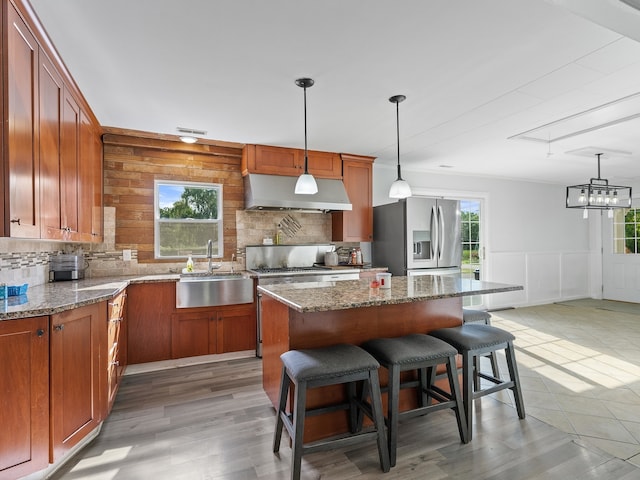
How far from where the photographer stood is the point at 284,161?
4133mm

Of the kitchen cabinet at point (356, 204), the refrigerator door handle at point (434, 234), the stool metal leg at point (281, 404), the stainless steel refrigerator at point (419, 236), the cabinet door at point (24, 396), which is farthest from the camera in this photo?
the kitchen cabinet at point (356, 204)

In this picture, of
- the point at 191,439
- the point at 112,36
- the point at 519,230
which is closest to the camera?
the point at 112,36

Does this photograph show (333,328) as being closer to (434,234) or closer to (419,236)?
(419,236)

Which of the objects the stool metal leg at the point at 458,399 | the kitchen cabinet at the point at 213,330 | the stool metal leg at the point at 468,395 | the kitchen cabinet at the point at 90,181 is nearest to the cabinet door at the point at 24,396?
the kitchen cabinet at the point at 90,181

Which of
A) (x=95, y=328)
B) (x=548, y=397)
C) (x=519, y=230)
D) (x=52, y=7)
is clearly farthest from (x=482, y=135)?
(x=95, y=328)

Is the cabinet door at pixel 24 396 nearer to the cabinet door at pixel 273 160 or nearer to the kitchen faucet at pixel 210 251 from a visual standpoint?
the kitchen faucet at pixel 210 251

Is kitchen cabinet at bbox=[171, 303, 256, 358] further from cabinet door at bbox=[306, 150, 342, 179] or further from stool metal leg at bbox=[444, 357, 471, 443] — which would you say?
stool metal leg at bbox=[444, 357, 471, 443]

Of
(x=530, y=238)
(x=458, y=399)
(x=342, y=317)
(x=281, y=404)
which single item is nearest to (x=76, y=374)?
(x=281, y=404)

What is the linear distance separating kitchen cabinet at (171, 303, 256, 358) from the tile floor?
2.45 m

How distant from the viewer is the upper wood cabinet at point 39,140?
158cm

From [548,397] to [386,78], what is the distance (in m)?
2.74

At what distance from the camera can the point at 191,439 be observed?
2133mm

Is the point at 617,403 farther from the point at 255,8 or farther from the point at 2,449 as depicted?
the point at 2,449

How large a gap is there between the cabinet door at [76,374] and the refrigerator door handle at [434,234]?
366 cm
